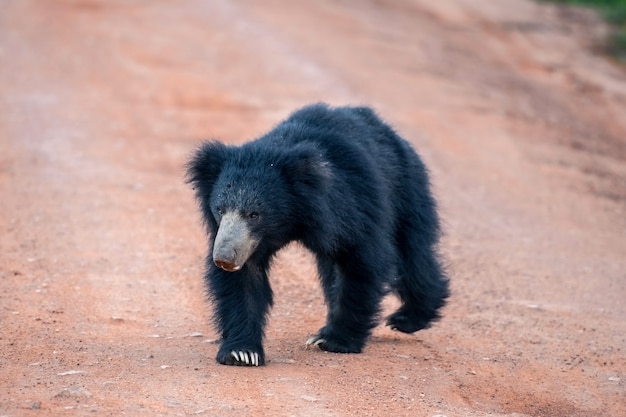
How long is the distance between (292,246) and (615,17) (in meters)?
15.1

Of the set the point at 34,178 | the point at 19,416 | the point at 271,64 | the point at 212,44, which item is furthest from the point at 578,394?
the point at 212,44

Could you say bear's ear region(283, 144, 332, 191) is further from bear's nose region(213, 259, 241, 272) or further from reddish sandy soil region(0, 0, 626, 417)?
reddish sandy soil region(0, 0, 626, 417)

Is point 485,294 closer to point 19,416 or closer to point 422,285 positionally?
point 422,285

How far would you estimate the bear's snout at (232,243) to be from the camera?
15.2ft

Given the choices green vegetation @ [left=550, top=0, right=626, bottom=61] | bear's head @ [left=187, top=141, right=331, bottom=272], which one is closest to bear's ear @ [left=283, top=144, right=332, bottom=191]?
bear's head @ [left=187, top=141, right=331, bottom=272]

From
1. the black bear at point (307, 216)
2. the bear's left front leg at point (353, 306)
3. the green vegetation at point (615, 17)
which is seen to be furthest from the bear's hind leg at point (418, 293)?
the green vegetation at point (615, 17)

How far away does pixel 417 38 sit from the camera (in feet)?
57.0

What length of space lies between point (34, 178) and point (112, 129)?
2.11m

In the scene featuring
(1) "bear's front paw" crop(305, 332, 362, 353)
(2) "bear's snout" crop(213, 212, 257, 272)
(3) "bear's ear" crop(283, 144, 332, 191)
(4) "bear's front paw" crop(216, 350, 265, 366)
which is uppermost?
(3) "bear's ear" crop(283, 144, 332, 191)

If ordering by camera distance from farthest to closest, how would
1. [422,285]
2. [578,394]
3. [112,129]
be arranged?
[112,129]
[422,285]
[578,394]

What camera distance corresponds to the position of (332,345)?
532 cm

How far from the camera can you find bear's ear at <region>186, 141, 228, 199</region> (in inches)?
198

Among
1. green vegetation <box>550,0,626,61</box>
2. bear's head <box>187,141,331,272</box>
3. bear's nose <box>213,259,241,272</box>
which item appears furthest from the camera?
green vegetation <box>550,0,626,61</box>

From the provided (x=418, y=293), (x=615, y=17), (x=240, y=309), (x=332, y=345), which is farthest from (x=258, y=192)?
(x=615, y=17)
